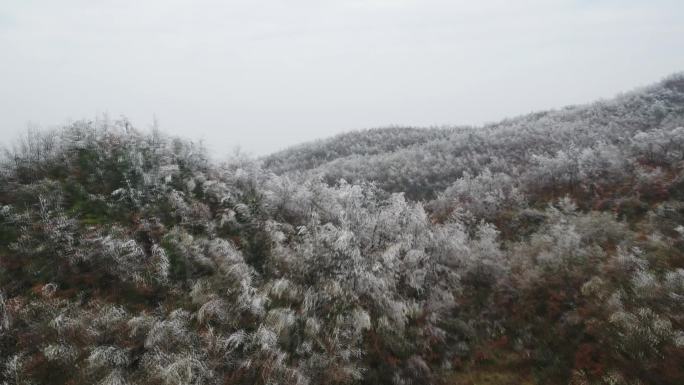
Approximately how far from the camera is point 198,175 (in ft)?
47.4

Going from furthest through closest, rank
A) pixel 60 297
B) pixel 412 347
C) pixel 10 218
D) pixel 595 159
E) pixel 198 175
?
pixel 595 159
pixel 198 175
pixel 10 218
pixel 412 347
pixel 60 297

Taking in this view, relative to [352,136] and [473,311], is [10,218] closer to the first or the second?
[473,311]

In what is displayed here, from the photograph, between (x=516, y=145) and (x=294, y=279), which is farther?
(x=516, y=145)

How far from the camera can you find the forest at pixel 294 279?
27.8 feet

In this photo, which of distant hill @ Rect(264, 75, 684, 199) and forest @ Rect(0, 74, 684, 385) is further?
distant hill @ Rect(264, 75, 684, 199)

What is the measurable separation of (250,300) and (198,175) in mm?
6346

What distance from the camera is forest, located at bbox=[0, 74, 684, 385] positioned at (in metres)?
8.47

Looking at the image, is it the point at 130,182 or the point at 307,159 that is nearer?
the point at 130,182

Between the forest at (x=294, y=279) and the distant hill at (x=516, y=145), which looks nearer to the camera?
the forest at (x=294, y=279)

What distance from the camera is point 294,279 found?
1095 centimetres

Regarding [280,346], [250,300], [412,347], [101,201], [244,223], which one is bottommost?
[412,347]

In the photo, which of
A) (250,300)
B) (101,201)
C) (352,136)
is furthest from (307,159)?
(250,300)

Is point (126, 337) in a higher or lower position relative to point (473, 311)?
higher

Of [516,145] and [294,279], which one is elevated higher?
[516,145]
